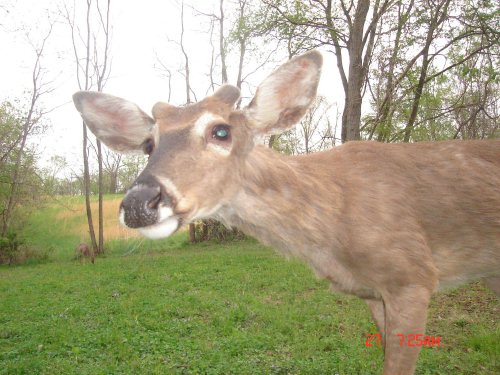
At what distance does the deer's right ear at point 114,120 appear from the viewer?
11.8ft

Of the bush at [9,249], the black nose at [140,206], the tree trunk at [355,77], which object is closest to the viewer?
the black nose at [140,206]

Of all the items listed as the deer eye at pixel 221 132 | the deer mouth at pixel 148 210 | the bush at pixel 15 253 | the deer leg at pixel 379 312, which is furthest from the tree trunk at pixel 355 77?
the bush at pixel 15 253

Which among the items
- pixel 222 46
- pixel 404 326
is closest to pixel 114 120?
pixel 404 326

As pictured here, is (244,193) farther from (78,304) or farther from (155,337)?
(78,304)

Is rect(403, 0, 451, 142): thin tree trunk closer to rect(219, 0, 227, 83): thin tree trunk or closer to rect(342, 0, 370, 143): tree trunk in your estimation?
rect(342, 0, 370, 143): tree trunk

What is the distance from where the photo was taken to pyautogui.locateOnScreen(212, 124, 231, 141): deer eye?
3078 millimetres

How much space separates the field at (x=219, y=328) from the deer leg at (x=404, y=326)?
2.23 meters

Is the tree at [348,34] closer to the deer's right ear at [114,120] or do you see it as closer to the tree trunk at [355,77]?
the tree trunk at [355,77]

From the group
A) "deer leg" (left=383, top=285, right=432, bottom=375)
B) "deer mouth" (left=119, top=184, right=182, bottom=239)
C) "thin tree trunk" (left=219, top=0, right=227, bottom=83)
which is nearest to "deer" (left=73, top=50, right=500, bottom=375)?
"deer leg" (left=383, top=285, right=432, bottom=375)

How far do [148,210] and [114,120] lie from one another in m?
1.71

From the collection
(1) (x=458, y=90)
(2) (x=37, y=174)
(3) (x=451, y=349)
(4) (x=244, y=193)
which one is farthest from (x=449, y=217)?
(2) (x=37, y=174)

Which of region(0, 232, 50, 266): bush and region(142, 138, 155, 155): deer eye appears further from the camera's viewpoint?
region(0, 232, 50, 266): bush

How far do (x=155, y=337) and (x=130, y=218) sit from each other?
6.22 m

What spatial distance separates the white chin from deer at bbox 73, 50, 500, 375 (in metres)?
0.10
